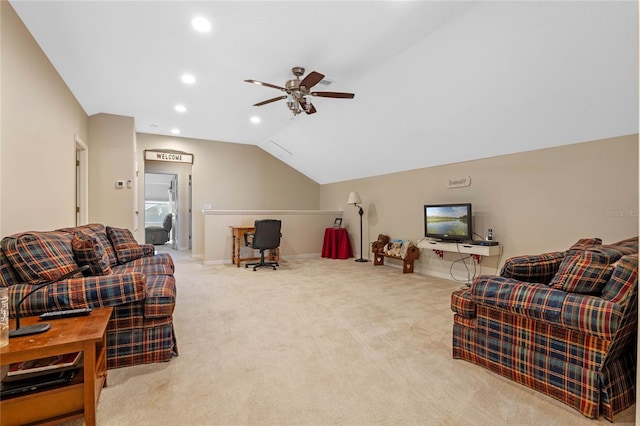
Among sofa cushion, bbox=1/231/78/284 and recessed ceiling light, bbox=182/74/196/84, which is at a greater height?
recessed ceiling light, bbox=182/74/196/84

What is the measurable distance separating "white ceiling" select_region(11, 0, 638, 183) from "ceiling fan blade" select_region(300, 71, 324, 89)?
322 millimetres

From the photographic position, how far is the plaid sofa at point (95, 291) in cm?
178

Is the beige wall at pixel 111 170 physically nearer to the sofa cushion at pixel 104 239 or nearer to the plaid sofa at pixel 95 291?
the sofa cushion at pixel 104 239

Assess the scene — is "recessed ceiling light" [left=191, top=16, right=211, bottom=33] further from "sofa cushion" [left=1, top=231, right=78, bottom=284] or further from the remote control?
the remote control

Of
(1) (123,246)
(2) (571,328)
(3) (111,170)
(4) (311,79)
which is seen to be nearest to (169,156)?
(3) (111,170)

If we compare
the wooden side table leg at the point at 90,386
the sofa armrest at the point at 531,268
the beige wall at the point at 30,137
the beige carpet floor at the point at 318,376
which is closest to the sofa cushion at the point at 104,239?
the beige wall at the point at 30,137

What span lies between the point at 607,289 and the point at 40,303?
3068 mm

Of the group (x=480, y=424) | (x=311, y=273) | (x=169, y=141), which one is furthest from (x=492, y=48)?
(x=169, y=141)

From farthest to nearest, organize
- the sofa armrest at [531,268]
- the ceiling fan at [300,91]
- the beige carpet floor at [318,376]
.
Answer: the ceiling fan at [300,91], the sofa armrest at [531,268], the beige carpet floor at [318,376]

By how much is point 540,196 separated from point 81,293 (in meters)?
4.56

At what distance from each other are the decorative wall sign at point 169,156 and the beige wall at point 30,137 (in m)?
2.71

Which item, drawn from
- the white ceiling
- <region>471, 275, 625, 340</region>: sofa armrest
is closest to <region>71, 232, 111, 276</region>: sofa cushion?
the white ceiling

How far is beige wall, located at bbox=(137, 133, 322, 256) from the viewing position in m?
6.92

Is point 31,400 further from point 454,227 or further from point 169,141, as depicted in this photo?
point 169,141
